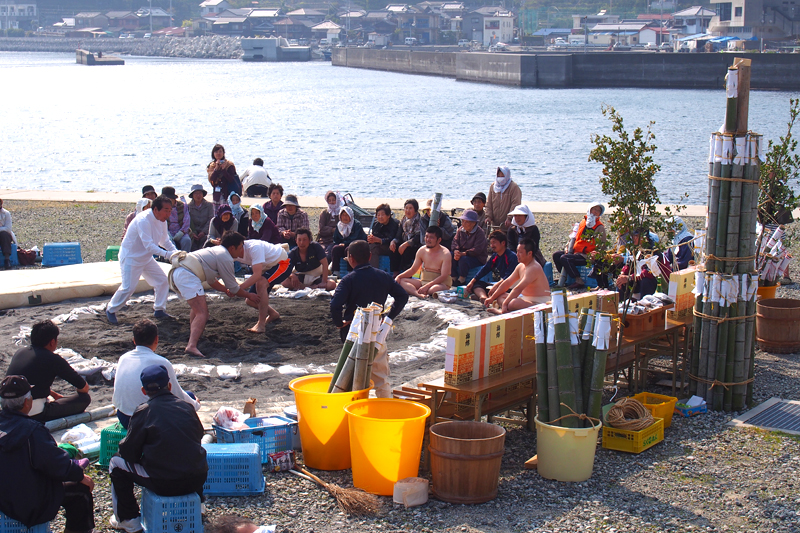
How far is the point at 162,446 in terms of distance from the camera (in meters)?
5.32

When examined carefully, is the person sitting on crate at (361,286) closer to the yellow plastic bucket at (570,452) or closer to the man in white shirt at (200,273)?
the man in white shirt at (200,273)

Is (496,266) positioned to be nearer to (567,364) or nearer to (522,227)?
(522,227)

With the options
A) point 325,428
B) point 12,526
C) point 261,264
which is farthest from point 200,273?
point 12,526

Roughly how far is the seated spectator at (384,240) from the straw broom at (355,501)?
7429 mm

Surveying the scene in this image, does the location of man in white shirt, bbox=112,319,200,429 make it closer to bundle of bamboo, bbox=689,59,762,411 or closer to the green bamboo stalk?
the green bamboo stalk

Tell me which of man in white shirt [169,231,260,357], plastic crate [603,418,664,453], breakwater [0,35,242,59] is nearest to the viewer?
plastic crate [603,418,664,453]

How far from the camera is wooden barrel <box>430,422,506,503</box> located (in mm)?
6008

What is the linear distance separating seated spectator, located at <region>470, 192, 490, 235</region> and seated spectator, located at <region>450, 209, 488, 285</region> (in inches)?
28.6

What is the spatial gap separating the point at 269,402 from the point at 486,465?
2.90 metres

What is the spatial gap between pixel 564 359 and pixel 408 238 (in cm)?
696

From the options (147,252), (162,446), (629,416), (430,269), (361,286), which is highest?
(361,286)

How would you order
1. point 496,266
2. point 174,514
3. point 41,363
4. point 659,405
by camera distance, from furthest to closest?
point 496,266 → point 659,405 → point 41,363 → point 174,514

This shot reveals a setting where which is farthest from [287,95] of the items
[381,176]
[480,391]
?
[480,391]

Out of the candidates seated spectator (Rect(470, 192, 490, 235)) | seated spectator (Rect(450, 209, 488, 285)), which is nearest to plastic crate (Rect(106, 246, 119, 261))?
seated spectator (Rect(450, 209, 488, 285))
